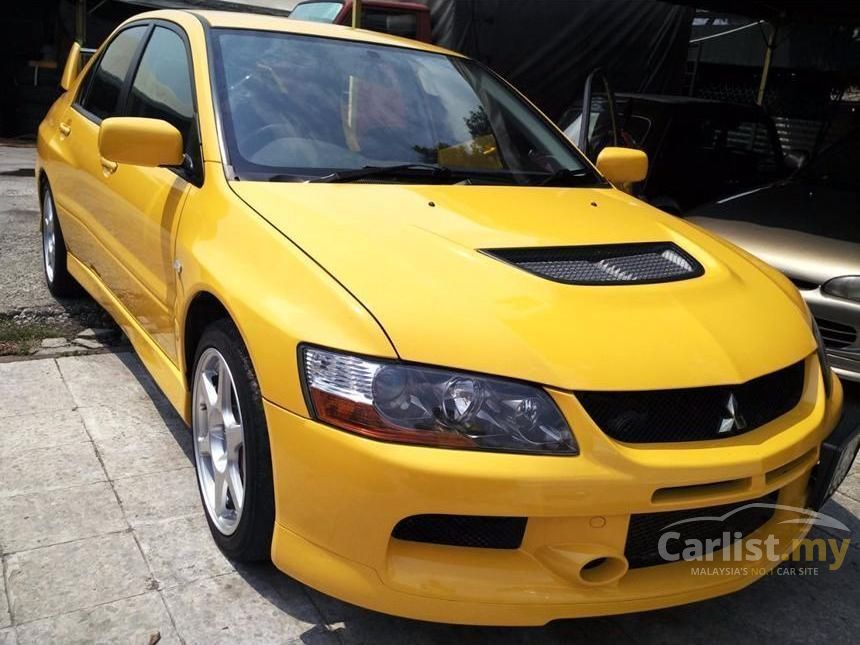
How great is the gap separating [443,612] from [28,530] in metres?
1.46

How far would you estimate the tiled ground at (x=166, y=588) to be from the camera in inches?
89.3

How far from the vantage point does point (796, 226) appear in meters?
4.65

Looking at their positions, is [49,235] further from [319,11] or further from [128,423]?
[319,11]

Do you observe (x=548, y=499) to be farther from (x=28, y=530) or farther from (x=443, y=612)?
(x=28, y=530)

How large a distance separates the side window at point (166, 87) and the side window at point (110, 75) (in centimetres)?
23

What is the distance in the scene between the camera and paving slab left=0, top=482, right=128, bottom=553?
2.60m

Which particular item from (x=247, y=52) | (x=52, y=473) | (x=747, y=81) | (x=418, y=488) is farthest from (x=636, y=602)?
(x=747, y=81)

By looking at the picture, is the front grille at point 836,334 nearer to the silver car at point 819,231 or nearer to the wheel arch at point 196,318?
the silver car at point 819,231

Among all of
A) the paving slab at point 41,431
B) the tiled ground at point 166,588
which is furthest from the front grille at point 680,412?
the paving slab at point 41,431

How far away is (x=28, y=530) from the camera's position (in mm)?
2635

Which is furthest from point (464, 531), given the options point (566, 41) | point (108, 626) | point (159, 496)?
point (566, 41)

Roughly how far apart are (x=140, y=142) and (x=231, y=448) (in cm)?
107

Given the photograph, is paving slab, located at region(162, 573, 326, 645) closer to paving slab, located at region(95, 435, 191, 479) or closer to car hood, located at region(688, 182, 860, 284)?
paving slab, located at region(95, 435, 191, 479)

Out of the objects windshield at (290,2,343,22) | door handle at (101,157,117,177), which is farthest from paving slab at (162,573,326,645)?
windshield at (290,2,343,22)
